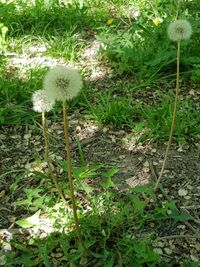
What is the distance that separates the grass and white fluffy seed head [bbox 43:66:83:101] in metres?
0.79

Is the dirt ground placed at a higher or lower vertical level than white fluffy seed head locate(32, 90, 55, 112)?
lower

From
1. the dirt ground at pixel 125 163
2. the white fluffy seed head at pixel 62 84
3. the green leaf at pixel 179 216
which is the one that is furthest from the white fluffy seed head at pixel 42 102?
the green leaf at pixel 179 216

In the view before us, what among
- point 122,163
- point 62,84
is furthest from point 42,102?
point 122,163

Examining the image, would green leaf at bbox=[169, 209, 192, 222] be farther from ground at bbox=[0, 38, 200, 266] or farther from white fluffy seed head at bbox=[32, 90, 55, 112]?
white fluffy seed head at bbox=[32, 90, 55, 112]

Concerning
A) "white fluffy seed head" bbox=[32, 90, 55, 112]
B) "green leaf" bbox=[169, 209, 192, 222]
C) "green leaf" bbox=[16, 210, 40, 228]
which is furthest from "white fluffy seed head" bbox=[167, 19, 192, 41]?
"green leaf" bbox=[16, 210, 40, 228]

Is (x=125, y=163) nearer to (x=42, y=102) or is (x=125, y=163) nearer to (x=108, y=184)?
(x=108, y=184)

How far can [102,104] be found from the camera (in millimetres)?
3338

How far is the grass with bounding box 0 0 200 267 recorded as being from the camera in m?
2.28

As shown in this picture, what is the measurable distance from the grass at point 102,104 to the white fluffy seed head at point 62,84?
2.59 ft

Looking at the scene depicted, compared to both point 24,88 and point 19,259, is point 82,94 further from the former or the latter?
point 19,259

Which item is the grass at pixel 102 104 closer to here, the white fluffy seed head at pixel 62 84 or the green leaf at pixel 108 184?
the green leaf at pixel 108 184

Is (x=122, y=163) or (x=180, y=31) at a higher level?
(x=180, y=31)

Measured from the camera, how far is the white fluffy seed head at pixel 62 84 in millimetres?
1758

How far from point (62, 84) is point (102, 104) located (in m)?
1.58
